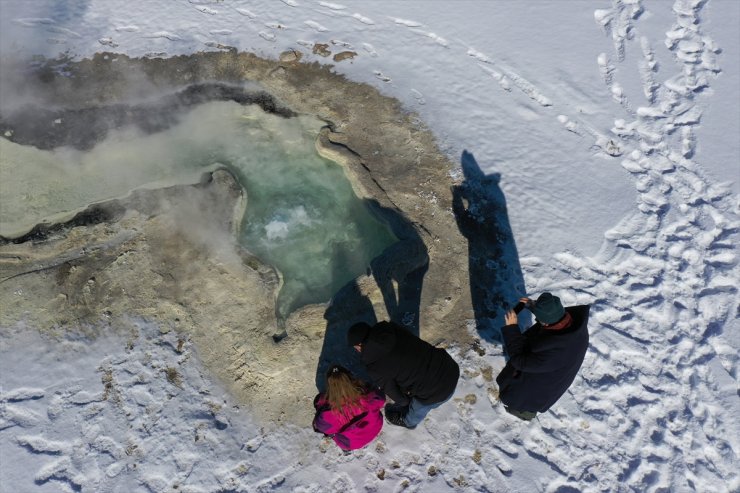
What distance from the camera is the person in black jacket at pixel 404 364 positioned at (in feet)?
13.9

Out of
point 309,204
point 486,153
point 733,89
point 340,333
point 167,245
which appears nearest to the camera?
point 340,333

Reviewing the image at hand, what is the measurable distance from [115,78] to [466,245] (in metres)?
6.67

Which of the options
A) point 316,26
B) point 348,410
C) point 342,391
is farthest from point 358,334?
point 316,26

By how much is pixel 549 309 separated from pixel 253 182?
4771mm

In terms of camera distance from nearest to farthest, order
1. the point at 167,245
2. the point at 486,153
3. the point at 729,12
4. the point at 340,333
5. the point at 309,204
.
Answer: the point at 340,333
the point at 167,245
the point at 309,204
the point at 486,153
the point at 729,12

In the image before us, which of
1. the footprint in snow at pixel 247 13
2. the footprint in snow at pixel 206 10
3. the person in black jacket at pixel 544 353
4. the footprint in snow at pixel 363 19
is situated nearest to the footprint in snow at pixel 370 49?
the footprint in snow at pixel 363 19

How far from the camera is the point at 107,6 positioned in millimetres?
9641

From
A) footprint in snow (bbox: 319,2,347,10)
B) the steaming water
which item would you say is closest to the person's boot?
the steaming water

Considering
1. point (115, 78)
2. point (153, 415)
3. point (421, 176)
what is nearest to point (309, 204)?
point (421, 176)

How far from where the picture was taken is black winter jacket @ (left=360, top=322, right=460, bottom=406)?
4.24m

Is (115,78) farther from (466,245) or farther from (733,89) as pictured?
(733,89)

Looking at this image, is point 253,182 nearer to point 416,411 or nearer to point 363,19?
point 416,411

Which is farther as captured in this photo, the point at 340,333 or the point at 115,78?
the point at 115,78

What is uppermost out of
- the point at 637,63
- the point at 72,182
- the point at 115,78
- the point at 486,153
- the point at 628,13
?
the point at 628,13
